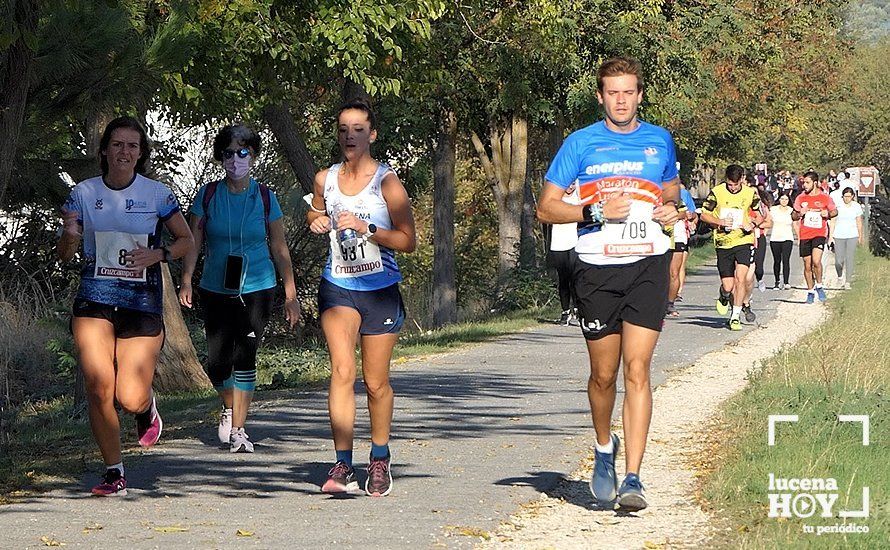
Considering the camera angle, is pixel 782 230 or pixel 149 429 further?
pixel 782 230

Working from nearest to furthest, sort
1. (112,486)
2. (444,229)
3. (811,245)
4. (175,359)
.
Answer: (112,486), (175,359), (811,245), (444,229)

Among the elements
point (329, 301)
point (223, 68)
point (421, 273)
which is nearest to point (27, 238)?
point (223, 68)

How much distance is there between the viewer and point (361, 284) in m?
7.71

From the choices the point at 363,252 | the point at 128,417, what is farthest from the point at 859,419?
the point at 128,417

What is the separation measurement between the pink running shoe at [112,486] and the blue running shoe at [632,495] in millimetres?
2444

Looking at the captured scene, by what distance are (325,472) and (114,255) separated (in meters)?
1.66

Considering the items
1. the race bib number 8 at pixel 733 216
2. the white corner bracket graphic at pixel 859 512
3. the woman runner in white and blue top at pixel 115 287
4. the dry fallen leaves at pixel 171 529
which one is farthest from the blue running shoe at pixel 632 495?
the race bib number 8 at pixel 733 216

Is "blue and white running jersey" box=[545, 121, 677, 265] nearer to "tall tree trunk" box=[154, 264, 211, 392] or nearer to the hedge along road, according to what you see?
the hedge along road

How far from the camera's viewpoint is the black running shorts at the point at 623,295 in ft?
23.8

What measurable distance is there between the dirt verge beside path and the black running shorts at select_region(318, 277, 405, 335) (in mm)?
1092

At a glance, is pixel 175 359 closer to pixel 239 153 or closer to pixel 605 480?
pixel 239 153

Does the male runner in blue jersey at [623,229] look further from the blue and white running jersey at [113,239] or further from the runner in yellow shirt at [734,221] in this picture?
the runner in yellow shirt at [734,221]

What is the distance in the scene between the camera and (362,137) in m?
7.75

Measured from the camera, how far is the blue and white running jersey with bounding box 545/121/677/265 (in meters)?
7.20
